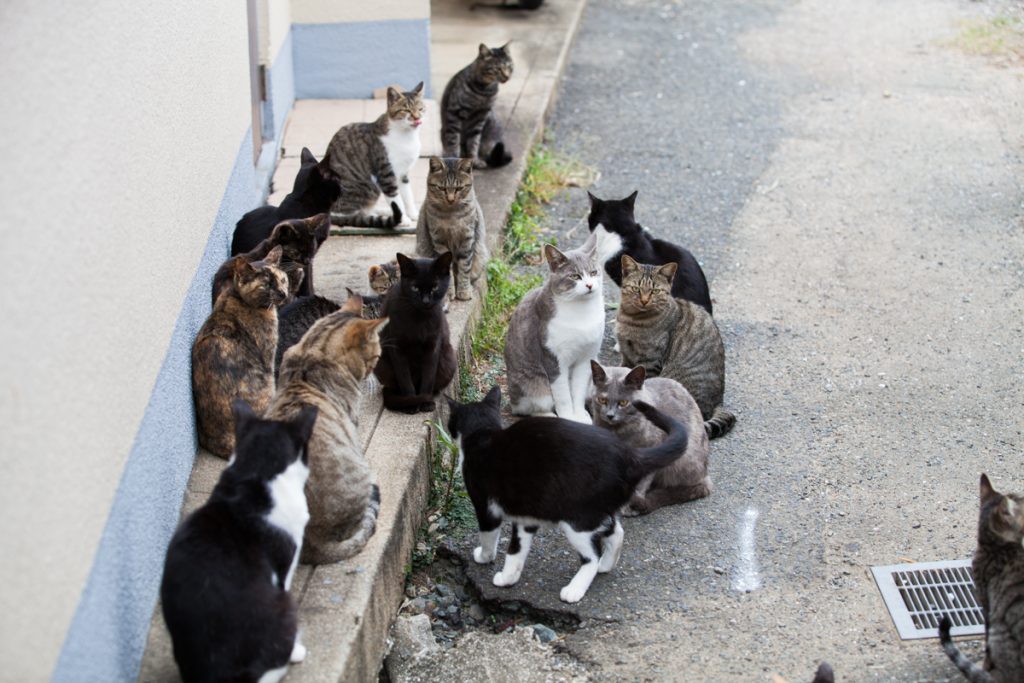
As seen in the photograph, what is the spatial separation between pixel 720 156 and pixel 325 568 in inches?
244

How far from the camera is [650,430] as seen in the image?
4.97 metres

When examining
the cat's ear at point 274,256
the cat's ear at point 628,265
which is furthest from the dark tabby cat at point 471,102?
the cat's ear at point 274,256

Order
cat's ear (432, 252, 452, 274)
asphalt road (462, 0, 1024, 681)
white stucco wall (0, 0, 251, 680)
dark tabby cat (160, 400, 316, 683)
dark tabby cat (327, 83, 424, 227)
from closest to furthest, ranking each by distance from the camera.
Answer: white stucco wall (0, 0, 251, 680) → dark tabby cat (160, 400, 316, 683) → asphalt road (462, 0, 1024, 681) → cat's ear (432, 252, 452, 274) → dark tabby cat (327, 83, 424, 227)

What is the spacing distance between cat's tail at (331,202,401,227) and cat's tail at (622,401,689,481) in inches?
118

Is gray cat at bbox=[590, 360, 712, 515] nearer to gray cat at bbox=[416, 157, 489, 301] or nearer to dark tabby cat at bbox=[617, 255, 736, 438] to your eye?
dark tabby cat at bbox=[617, 255, 736, 438]

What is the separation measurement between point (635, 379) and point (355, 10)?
464 cm

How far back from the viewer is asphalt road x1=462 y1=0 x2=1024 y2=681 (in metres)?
4.34

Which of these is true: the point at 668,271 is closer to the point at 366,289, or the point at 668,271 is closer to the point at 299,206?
the point at 366,289

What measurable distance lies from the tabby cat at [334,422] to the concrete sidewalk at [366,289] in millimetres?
98

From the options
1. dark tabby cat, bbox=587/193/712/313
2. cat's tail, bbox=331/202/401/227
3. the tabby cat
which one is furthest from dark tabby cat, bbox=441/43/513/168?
the tabby cat

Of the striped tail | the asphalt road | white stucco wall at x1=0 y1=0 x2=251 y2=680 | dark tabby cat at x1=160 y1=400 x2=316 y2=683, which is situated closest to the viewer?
white stucco wall at x1=0 y1=0 x2=251 y2=680

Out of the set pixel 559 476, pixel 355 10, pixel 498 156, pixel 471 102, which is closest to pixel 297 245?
pixel 559 476

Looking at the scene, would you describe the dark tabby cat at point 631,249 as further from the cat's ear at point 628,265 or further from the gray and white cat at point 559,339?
the gray and white cat at point 559,339

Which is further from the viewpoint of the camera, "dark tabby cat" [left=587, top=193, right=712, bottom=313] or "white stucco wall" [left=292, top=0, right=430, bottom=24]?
"white stucco wall" [left=292, top=0, right=430, bottom=24]
